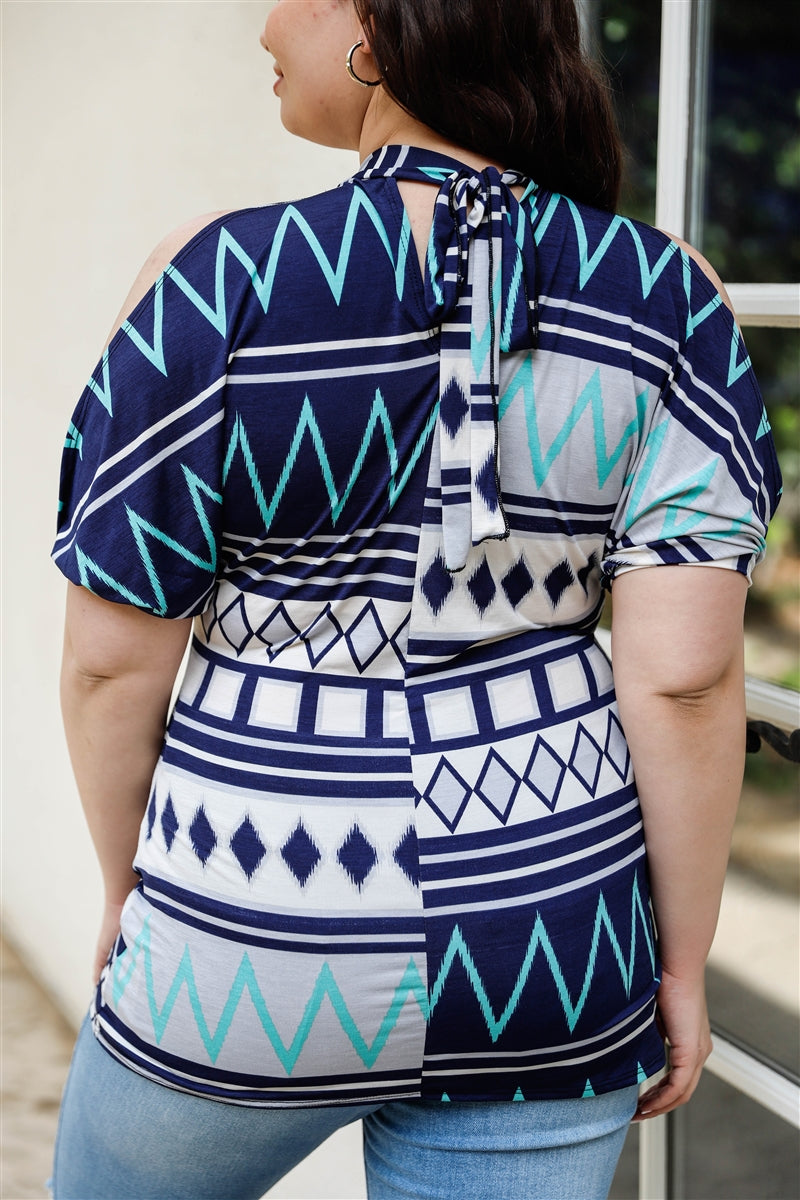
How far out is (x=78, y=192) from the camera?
2.04 m

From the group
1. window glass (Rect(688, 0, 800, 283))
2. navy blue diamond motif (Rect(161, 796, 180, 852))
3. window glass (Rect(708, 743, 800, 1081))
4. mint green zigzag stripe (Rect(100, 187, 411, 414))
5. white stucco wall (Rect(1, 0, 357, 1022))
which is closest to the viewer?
mint green zigzag stripe (Rect(100, 187, 411, 414))

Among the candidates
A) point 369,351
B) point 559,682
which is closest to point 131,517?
point 369,351

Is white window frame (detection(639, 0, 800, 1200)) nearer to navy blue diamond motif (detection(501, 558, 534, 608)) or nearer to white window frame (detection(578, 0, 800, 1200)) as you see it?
white window frame (detection(578, 0, 800, 1200))

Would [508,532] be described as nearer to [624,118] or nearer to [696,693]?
[696,693]

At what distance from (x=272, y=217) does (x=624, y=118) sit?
678mm

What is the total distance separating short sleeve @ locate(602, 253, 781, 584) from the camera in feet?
2.52

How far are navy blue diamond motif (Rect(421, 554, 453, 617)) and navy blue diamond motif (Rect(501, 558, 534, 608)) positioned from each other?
4 cm

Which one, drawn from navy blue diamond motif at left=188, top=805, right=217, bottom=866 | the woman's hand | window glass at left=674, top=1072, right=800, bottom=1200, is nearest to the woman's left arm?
navy blue diamond motif at left=188, top=805, right=217, bottom=866

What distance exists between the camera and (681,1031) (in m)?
0.93

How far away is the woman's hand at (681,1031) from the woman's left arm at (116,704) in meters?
0.47

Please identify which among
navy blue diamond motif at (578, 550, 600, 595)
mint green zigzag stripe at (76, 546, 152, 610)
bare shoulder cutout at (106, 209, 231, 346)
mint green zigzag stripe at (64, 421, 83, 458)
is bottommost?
navy blue diamond motif at (578, 550, 600, 595)

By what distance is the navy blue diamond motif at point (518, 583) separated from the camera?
2.56 feet

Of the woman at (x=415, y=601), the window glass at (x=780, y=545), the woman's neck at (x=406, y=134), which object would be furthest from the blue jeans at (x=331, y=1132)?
the woman's neck at (x=406, y=134)

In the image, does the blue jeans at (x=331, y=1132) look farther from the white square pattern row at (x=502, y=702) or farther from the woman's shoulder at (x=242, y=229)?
the woman's shoulder at (x=242, y=229)
